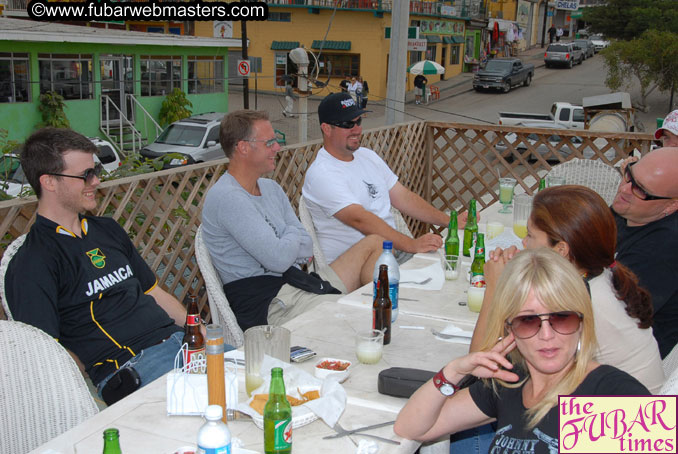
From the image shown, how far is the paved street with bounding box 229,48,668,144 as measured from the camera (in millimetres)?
23527

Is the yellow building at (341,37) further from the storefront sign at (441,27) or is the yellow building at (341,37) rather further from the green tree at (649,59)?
the green tree at (649,59)

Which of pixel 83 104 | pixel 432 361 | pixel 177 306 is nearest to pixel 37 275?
pixel 177 306

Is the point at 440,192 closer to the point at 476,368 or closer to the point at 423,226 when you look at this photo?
the point at 423,226

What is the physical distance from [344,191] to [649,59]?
2223 centimetres

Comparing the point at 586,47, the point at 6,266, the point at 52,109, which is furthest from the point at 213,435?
the point at 586,47

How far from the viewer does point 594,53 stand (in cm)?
4444

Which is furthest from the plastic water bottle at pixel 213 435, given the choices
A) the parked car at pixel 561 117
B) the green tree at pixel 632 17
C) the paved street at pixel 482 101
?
the green tree at pixel 632 17

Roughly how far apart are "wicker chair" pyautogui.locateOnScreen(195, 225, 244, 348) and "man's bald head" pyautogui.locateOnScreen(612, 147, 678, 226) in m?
1.65

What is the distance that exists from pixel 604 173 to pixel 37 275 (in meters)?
4.00

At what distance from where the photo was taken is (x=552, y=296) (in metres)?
1.61

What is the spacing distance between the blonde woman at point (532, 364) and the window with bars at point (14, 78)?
52.7ft

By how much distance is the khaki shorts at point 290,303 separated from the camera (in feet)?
9.83

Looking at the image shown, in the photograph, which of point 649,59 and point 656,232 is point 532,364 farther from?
point 649,59

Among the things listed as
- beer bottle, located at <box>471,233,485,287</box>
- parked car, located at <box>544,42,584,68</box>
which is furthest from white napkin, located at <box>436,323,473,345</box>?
parked car, located at <box>544,42,584,68</box>
